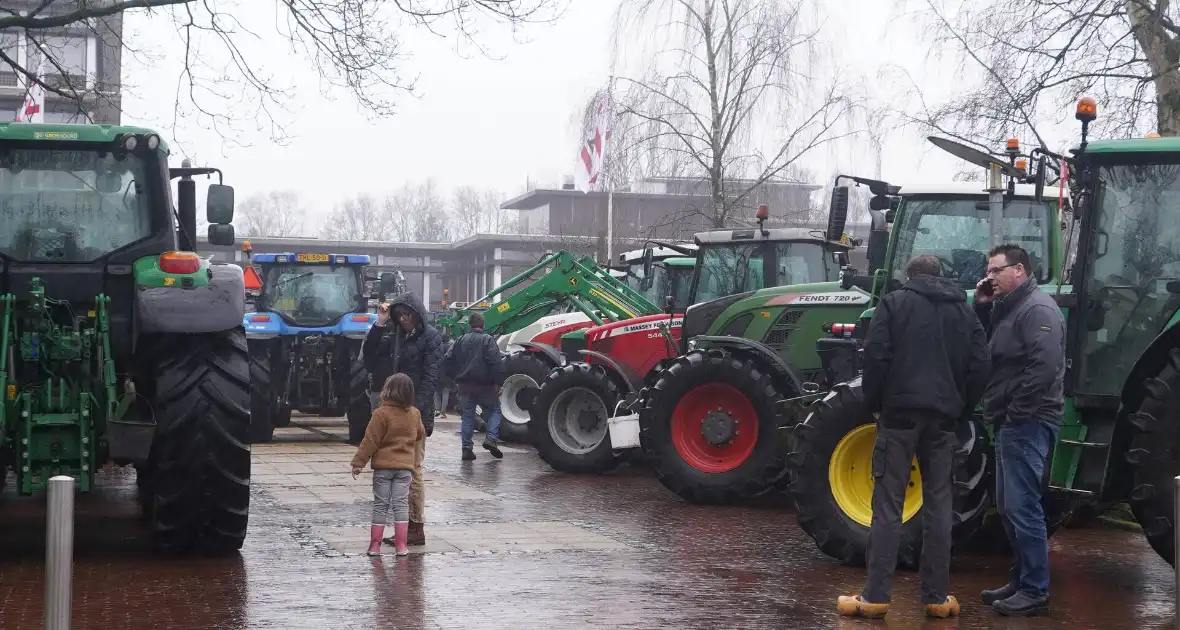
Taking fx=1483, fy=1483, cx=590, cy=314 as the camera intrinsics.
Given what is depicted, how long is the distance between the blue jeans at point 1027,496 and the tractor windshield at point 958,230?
3866 mm

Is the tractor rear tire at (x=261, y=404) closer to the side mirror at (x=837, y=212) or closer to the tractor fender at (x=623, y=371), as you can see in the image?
the tractor fender at (x=623, y=371)

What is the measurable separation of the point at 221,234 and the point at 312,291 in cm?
1067

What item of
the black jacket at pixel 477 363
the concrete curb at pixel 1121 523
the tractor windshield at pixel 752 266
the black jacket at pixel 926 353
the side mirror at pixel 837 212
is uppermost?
the side mirror at pixel 837 212

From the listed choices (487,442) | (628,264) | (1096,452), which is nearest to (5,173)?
(1096,452)

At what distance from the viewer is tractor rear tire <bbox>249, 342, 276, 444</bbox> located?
61.6 feet

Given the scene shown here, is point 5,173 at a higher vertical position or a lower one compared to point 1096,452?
higher

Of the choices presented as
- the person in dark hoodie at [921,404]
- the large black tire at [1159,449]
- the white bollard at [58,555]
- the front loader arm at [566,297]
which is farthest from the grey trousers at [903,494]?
the front loader arm at [566,297]

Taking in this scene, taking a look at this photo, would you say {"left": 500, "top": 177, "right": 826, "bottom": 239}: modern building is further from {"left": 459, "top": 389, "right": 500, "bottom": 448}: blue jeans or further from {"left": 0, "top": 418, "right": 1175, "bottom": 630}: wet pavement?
{"left": 0, "top": 418, "right": 1175, "bottom": 630}: wet pavement

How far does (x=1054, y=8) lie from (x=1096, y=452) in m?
10.9

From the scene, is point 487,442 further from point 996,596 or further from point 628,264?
point 996,596

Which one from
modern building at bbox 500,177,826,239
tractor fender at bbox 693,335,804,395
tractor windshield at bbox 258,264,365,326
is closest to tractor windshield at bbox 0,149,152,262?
tractor fender at bbox 693,335,804,395

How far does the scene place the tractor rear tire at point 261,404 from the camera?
18766 mm

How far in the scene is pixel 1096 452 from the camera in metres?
8.91

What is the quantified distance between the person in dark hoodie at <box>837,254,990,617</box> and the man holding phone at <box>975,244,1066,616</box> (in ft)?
0.85
